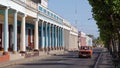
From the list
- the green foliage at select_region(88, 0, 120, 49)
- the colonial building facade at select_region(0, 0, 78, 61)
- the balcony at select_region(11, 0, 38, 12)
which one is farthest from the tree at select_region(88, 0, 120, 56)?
the balcony at select_region(11, 0, 38, 12)

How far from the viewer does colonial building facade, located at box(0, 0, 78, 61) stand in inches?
2041

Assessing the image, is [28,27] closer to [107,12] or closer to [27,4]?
[27,4]

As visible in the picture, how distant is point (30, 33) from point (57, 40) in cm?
2142

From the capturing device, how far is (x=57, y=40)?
104938 mm

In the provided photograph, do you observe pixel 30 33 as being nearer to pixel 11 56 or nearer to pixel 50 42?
pixel 50 42

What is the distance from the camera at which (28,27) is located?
81250mm

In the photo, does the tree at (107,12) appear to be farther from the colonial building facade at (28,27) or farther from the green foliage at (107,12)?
the colonial building facade at (28,27)

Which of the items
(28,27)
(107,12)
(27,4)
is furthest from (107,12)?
(28,27)

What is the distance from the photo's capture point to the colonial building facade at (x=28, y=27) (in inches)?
2041

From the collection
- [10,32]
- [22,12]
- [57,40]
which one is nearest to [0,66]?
[22,12]

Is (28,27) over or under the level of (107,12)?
over

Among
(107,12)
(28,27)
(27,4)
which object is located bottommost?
(107,12)

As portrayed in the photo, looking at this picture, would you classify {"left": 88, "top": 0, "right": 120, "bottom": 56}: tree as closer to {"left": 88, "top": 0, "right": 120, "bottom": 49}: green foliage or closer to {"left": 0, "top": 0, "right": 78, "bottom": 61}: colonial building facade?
{"left": 88, "top": 0, "right": 120, "bottom": 49}: green foliage

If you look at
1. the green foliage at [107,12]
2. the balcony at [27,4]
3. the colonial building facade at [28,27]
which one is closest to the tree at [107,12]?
the green foliage at [107,12]
